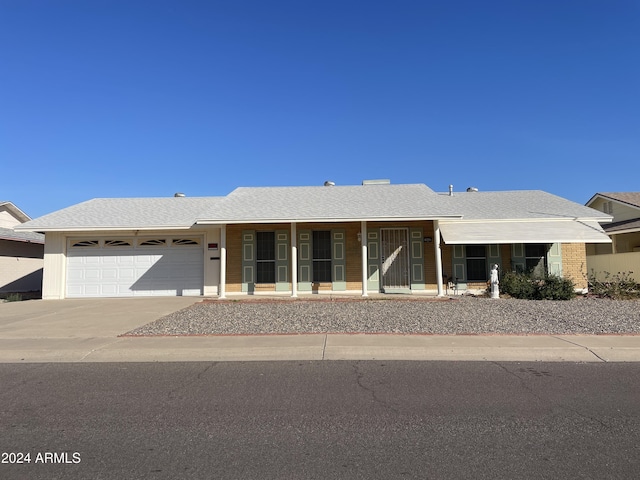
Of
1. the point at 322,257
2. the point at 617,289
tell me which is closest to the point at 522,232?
the point at 617,289

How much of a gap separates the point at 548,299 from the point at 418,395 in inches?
431

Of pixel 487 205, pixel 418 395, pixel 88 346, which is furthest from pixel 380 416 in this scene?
pixel 487 205

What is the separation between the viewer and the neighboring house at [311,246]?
1560 centimetres

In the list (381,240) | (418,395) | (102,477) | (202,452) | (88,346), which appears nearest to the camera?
(102,477)

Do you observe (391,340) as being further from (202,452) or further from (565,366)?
(202,452)

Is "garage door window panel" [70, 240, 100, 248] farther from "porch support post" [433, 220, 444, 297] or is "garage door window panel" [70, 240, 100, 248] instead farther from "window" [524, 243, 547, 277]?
"window" [524, 243, 547, 277]

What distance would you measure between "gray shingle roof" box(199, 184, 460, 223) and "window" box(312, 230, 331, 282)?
1233 millimetres

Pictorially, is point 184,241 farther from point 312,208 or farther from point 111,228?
point 312,208

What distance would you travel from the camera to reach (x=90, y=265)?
690 inches

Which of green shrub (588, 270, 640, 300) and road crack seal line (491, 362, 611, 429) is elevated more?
green shrub (588, 270, 640, 300)

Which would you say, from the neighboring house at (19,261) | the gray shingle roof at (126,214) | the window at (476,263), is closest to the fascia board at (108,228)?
the gray shingle roof at (126,214)

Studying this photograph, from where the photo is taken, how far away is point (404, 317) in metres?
10.9

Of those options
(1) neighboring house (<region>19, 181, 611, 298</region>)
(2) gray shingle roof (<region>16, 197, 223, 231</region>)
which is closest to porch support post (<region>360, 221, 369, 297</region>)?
(1) neighboring house (<region>19, 181, 611, 298</region>)

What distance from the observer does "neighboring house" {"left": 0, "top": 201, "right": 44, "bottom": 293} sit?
20.3 m
